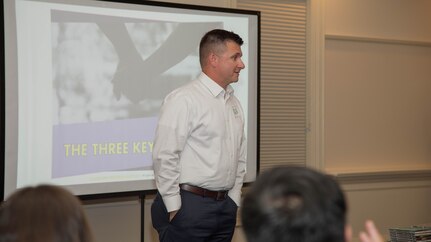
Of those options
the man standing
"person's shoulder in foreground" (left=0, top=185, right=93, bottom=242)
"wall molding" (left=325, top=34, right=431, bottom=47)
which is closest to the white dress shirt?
the man standing

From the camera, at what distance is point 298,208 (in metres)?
1.04

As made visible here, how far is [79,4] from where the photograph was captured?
398 cm

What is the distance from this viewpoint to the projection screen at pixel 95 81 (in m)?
3.78

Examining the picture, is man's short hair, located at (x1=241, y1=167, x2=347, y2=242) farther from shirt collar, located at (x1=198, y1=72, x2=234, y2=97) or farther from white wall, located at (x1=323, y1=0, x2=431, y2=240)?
white wall, located at (x1=323, y1=0, x2=431, y2=240)

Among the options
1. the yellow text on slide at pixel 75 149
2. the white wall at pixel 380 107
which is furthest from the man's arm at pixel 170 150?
the white wall at pixel 380 107

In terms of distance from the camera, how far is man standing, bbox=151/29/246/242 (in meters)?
3.12

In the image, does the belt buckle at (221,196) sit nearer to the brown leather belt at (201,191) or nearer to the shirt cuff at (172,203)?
the brown leather belt at (201,191)

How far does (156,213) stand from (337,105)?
281 centimetres

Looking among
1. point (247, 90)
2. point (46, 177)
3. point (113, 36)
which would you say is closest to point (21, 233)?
point (46, 177)

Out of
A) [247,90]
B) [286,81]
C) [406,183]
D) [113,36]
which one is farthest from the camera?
[406,183]

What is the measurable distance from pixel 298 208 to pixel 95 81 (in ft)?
10.5

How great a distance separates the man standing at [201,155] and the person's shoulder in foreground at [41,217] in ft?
5.91

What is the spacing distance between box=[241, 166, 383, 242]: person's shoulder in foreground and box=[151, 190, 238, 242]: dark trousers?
6.80 feet

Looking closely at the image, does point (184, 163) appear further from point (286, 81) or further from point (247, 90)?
point (286, 81)
